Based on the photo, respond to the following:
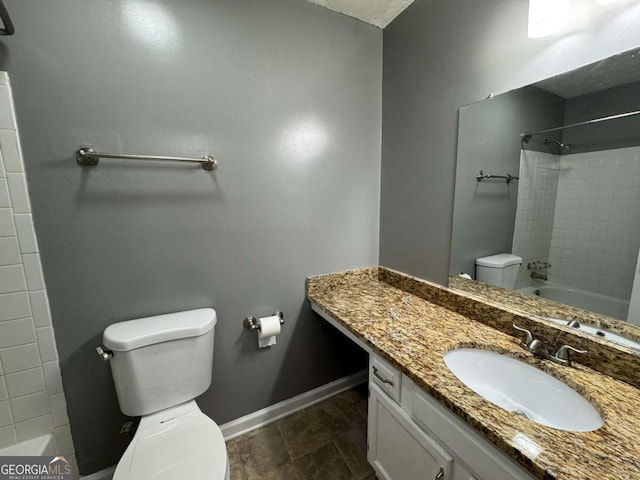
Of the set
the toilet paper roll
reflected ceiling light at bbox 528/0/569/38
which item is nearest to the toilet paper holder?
the toilet paper roll

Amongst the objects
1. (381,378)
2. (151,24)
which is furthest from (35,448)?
(151,24)

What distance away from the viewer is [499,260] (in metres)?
1.21

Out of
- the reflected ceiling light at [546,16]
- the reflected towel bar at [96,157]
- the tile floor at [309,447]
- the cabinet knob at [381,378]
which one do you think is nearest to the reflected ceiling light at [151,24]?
the reflected towel bar at [96,157]

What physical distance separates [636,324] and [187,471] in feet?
5.11

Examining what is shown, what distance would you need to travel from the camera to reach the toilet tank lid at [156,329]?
1.05 meters

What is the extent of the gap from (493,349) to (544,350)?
156mm

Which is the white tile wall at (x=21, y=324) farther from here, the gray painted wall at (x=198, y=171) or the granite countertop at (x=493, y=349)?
the granite countertop at (x=493, y=349)

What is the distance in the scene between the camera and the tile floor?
1.32 m

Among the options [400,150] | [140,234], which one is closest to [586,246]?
[400,150]

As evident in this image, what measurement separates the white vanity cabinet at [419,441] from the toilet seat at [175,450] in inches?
24.9

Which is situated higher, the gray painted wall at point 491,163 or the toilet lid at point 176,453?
the gray painted wall at point 491,163

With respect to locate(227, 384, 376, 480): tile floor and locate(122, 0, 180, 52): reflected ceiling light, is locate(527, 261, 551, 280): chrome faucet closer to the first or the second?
locate(227, 384, 376, 480): tile floor

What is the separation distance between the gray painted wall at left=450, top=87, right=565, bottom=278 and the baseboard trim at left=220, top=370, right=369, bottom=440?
1126 mm

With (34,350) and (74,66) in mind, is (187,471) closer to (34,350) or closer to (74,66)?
(34,350)
